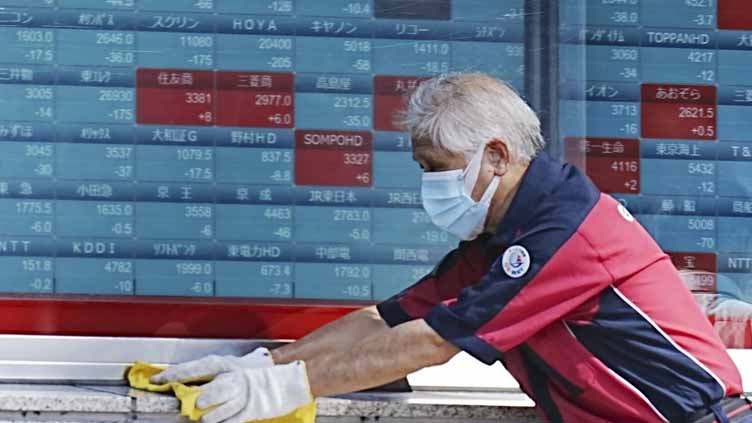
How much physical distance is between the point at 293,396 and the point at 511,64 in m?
1.24

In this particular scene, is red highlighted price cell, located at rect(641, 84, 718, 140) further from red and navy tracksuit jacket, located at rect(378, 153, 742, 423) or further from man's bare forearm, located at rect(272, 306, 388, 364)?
man's bare forearm, located at rect(272, 306, 388, 364)

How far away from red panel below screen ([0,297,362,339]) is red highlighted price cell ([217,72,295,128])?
1.62 ft

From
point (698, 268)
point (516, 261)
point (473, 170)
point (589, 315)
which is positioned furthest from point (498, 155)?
point (698, 268)

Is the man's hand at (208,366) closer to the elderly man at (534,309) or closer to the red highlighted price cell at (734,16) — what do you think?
the elderly man at (534,309)

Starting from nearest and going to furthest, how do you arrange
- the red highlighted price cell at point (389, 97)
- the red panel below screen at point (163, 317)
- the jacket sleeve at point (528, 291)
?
1. the jacket sleeve at point (528, 291)
2. the red panel below screen at point (163, 317)
3. the red highlighted price cell at point (389, 97)

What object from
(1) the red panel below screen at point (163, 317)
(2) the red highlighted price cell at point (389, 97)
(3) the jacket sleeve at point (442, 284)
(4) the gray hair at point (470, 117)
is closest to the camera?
(4) the gray hair at point (470, 117)

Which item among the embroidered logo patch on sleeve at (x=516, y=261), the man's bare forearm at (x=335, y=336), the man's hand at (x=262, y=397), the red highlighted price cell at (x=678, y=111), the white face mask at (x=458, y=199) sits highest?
the red highlighted price cell at (x=678, y=111)

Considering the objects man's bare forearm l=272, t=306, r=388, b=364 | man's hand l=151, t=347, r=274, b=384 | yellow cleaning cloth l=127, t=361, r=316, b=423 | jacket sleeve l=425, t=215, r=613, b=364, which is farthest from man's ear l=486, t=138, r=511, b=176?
man's hand l=151, t=347, r=274, b=384

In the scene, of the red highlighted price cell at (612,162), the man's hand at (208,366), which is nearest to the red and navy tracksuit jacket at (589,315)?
the man's hand at (208,366)

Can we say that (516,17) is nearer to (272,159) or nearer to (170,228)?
(272,159)

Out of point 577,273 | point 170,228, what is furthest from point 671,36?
point 170,228

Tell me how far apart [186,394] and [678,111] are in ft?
5.27

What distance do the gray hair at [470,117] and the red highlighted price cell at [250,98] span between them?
0.70 metres

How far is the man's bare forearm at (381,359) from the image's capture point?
3236 millimetres
